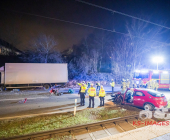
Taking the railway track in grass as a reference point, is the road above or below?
below

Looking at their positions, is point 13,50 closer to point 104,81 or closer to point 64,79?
point 64,79

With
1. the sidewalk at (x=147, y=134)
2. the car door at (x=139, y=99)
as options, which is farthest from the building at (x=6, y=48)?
the sidewalk at (x=147, y=134)

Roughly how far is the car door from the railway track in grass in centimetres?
212

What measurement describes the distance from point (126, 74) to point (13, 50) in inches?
1091

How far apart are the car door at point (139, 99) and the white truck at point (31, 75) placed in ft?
39.5

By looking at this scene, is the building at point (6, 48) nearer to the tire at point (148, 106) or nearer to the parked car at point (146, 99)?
the parked car at point (146, 99)

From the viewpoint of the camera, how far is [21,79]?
52.8ft

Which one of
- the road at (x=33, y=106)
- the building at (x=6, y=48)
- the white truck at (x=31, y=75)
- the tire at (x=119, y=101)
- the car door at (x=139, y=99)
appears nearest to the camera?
the road at (x=33, y=106)

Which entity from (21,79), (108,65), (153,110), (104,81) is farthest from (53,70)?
(108,65)

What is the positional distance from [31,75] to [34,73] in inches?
19.1

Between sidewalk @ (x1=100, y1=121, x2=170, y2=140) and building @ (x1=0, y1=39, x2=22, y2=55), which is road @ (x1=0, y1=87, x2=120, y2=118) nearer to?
sidewalk @ (x1=100, y1=121, x2=170, y2=140)

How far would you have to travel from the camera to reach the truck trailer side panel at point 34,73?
15812 mm

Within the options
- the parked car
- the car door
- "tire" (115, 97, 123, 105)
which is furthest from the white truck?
the car door

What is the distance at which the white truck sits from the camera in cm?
1578
